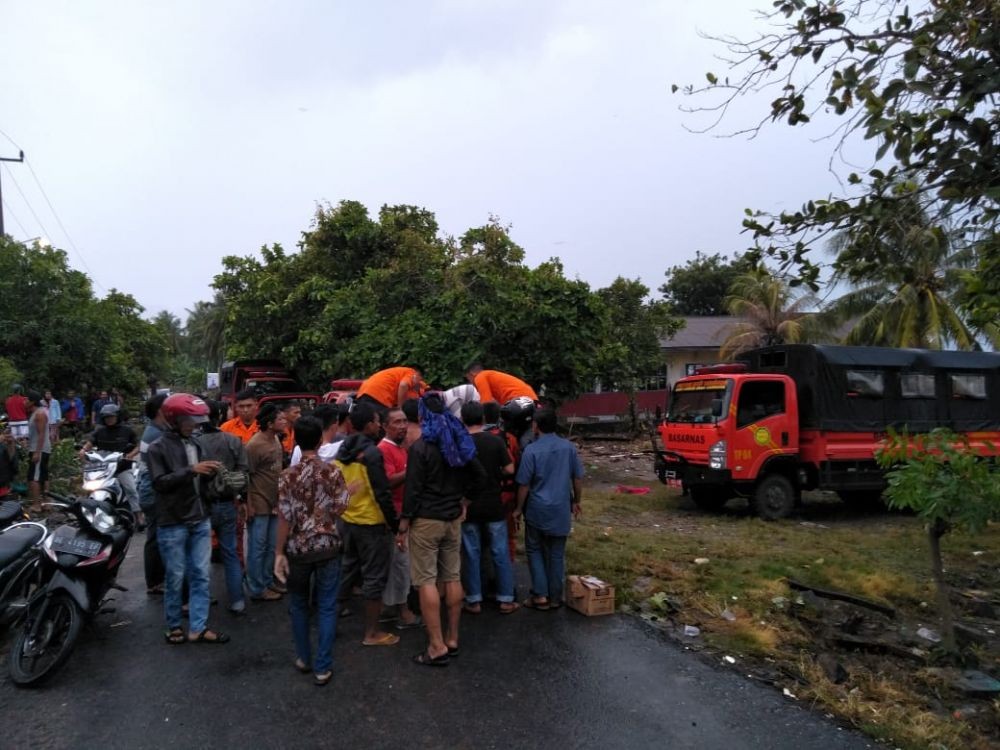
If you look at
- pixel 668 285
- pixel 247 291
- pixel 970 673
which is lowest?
pixel 970 673

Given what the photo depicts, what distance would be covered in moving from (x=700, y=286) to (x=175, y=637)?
42.0m

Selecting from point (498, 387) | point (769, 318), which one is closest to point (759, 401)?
point (498, 387)

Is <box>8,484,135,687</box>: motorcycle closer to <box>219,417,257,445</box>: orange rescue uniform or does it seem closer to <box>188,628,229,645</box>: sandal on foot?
<box>188,628,229,645</box>: sandal on foot

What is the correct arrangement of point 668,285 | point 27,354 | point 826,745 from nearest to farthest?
point 826,745
point 27,354
point 668,285

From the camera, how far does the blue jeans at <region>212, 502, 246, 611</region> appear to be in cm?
532

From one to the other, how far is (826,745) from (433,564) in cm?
249

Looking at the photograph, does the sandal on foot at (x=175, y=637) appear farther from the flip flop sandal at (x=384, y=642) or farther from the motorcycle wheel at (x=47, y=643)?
the flip flop sandal at (x=384, y=642)

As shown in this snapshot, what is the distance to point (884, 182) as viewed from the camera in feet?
13.8

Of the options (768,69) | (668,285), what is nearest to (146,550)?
(768,69)

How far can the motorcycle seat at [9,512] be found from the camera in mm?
5075

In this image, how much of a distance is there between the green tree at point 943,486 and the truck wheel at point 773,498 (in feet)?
16.5

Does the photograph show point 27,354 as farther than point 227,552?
Yes

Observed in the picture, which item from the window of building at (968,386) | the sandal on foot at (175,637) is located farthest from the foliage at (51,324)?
the window of building at (968,386)

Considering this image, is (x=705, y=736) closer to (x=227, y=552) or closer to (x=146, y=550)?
(x=227, y=552)
